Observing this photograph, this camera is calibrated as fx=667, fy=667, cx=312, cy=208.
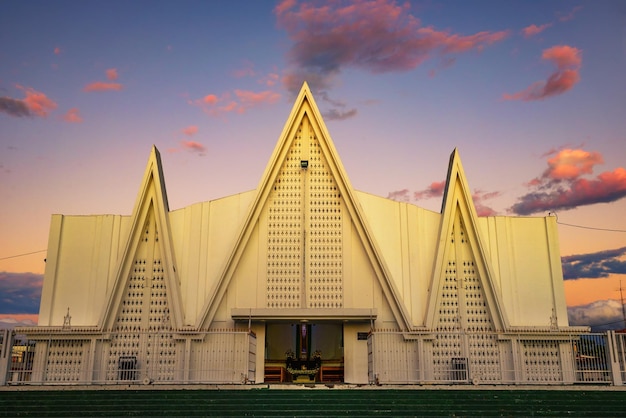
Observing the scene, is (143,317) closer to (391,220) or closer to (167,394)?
(167,394)

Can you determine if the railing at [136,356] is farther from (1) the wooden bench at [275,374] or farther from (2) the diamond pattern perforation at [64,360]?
(1) the wooden bench at [275,374]

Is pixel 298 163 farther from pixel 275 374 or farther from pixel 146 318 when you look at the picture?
pixel 275 374

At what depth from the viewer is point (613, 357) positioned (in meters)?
20.8

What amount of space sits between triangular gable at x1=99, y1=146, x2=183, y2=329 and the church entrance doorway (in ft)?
13.2

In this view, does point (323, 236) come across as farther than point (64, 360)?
Yes

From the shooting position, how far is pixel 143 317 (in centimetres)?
2538

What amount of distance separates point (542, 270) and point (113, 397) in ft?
54.9

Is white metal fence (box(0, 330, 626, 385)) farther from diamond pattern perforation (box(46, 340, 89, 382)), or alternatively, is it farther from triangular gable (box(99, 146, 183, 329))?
triangular gable (box(99, 146, 183, 329))

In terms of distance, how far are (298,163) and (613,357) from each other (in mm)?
13388

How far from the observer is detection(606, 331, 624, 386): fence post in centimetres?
2064

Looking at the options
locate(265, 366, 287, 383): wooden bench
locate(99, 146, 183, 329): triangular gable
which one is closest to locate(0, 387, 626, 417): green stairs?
locate(99, 146, 183, 329): triangular gable

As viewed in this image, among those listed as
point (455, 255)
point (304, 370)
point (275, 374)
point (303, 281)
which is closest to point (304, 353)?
point (275, 374)

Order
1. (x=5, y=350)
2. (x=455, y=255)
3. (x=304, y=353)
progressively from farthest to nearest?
1. (x=304, y=353)
2. (x=455, y=255)
3. (x=5, y=350)

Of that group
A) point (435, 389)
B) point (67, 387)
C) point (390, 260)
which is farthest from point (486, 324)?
point (67, 387)
